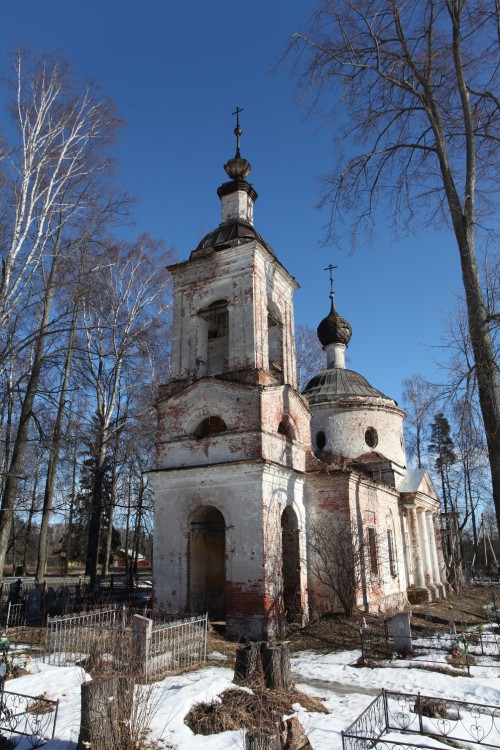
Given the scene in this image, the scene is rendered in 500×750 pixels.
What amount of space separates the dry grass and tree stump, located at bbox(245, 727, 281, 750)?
83 centimetres

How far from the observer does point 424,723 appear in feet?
22.0

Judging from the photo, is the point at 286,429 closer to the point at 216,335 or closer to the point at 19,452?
the point at 216,335

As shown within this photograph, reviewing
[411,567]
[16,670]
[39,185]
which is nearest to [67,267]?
[39,185]

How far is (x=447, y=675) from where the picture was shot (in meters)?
9.30

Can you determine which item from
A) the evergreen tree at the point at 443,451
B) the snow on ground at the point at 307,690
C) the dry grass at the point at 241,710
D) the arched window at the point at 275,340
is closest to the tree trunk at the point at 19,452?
the snow on ground at the point at 307,690

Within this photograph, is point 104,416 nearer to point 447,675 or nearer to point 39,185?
point 39,185

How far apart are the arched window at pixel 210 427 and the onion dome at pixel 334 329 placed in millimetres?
10872

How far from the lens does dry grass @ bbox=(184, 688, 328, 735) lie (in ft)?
21.4

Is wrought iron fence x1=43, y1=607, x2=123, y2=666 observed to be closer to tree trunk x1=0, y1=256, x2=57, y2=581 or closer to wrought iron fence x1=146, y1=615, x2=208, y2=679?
wrought iron fence x1=146, y1=615, x2=208, y2=679

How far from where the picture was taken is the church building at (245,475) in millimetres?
12609

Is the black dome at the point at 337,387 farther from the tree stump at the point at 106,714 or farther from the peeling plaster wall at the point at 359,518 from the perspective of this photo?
the tree stump at the point at 106,714

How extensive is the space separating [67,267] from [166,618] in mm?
9450

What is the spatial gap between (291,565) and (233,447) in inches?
145

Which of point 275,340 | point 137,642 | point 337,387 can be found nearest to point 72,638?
point 137,642
